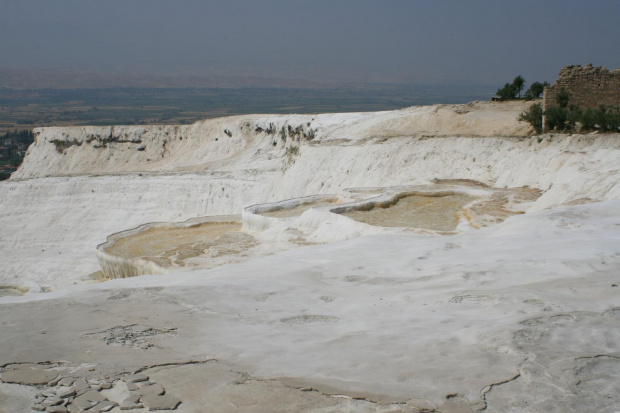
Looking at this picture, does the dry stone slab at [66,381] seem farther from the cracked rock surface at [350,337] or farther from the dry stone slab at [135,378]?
the dry stone slab at [135,378]

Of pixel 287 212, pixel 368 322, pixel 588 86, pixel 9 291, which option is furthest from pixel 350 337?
pixel 588 86

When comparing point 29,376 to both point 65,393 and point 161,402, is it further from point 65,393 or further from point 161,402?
point 161,402

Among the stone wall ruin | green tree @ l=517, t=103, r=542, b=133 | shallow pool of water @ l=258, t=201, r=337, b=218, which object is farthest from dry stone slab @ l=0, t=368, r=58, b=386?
the stone wall ruin

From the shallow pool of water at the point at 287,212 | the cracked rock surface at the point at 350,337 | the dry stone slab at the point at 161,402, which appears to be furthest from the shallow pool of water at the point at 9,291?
the dry stone slab at the point at 161,402

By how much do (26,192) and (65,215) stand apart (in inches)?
98.8

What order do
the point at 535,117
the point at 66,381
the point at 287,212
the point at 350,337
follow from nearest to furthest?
1. the point at 66,381
2. the point at 350,337
3. the point at 287,212
4. the point at 535,117

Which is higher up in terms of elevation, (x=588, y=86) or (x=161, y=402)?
(x=588, y=86)

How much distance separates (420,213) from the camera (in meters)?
12.8

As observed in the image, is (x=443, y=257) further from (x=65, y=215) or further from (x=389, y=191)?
(x=65, y=215)

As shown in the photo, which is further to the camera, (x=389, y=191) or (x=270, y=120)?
(x=270, y=120)

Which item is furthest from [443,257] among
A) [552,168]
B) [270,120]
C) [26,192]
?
[270,120]

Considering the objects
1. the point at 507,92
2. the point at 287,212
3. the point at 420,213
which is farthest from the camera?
the point at 507,92

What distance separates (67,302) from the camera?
17.3 ft

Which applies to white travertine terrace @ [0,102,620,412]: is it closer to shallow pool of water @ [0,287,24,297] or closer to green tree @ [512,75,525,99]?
shallow pool of water @ [0,287,24,297]
